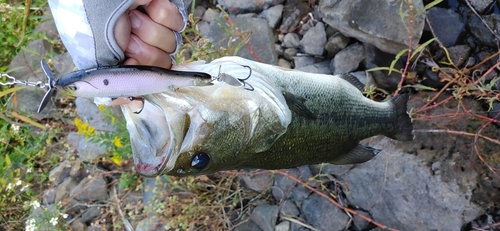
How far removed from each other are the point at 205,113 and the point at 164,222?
2435 mm

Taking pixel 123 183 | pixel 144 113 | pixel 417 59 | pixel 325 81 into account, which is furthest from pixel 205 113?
pixel 123 183

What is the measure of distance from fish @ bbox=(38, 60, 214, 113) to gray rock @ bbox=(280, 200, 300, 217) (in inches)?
95.1

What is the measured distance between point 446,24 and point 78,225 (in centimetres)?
358

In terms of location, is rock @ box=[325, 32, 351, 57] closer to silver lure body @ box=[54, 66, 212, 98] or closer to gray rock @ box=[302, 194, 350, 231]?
gray rock @ box=[302, 194, 350, 231]

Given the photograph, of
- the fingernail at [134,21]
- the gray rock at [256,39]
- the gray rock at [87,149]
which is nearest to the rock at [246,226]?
the gray rock at [256,39]

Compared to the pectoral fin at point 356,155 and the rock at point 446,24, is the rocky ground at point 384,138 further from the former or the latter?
the pectoral fin at point 356,155

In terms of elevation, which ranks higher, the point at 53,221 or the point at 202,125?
the point at 202,125

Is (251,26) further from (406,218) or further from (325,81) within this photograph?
(406,218)

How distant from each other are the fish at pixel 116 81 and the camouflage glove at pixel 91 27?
198 millimetres

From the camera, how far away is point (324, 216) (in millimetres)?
3543

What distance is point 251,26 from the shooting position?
3871mm

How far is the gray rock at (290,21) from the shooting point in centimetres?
390

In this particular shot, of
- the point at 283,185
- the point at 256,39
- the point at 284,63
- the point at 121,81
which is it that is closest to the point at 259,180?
the point at 283,185

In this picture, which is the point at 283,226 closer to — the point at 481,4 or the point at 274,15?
the point at 274,15
